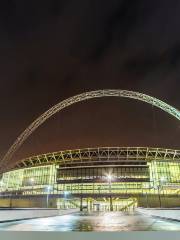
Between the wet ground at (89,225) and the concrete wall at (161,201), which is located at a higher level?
the wet ground at (89,225)

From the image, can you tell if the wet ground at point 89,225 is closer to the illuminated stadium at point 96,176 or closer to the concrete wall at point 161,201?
the concrete wall at point 161,201

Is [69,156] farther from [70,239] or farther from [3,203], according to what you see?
[70,239]

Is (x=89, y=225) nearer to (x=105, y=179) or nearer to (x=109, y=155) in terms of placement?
(x=105, y=179)

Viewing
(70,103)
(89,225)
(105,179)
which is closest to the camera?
(89,225)

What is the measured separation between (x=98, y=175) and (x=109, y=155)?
420 inches

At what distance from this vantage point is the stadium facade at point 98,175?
96.2 m

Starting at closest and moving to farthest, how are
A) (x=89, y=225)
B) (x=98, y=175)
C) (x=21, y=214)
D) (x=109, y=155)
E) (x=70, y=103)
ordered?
1. (x=89, y=225)
2. (x=21, y=214)
3. (x=70, y=103)
4. (x=98, y=175)
5. (x=109, y=155)

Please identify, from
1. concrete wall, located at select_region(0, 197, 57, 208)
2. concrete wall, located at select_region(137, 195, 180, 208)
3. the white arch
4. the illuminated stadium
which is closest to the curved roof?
the illuminated stadium

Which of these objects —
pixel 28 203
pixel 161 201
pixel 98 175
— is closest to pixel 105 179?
pixel 98 175

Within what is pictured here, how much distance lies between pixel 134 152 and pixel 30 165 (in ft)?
164

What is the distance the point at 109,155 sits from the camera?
108312mm

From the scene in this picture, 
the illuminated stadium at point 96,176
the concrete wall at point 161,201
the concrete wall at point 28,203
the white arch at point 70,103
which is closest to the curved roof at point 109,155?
the illuminated stadium at point 96,176

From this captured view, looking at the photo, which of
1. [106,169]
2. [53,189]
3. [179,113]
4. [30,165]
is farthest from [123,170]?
[179,113]

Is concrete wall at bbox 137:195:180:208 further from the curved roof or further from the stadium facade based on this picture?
the curved roof
